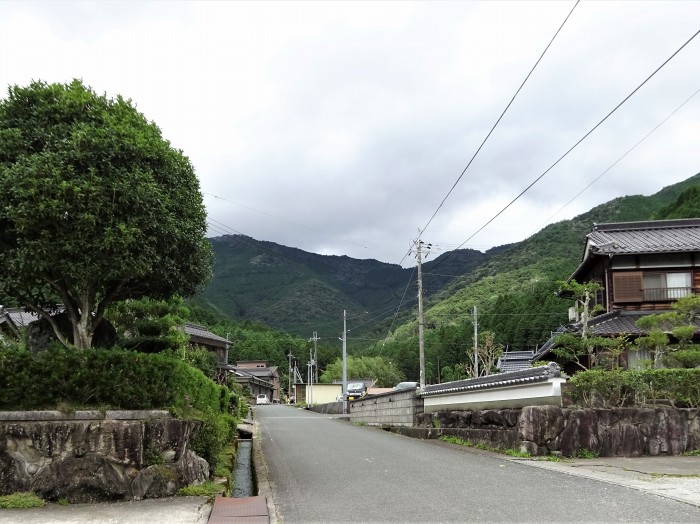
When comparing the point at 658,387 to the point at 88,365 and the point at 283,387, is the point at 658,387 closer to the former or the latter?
the point at 88,365

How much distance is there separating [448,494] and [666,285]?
74.9ft

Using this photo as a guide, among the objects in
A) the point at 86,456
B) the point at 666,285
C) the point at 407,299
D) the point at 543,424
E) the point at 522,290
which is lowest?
the point at 543,424

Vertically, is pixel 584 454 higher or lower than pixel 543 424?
lower

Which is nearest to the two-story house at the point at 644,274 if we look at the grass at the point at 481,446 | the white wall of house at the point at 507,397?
the white wall of house at the point at 507,397

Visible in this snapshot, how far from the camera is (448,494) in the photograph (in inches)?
318

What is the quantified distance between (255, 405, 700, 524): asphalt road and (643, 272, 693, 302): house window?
17525 millimetres

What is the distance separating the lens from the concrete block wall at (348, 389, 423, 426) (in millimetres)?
22062

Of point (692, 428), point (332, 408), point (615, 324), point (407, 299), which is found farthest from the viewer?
point (332, 408)

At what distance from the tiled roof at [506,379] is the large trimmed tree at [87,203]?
25.2 feet

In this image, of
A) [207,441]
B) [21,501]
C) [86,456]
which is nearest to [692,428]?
[207,441]

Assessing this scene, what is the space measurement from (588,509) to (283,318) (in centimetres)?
10268

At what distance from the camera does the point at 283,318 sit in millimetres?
108250

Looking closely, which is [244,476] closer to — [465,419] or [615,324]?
[465,419]

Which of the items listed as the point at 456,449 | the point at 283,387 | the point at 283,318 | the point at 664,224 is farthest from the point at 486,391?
the point at 283,387
